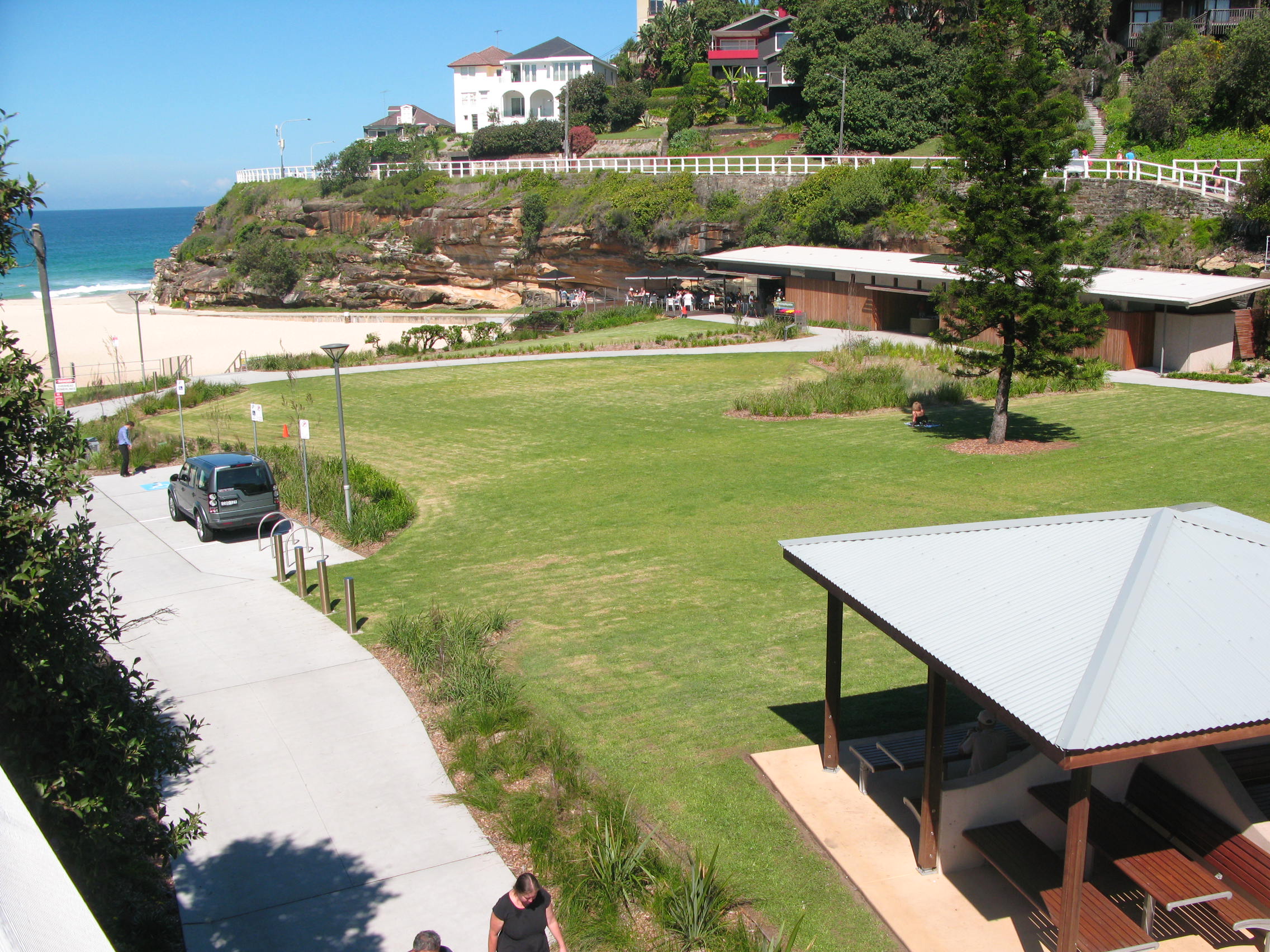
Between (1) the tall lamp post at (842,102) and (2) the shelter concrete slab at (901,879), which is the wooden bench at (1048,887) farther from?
(1) the tall lamp post at (842,102)

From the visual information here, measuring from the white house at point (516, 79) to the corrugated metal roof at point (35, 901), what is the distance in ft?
331

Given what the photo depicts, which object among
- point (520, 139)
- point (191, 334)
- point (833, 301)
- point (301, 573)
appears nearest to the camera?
point (301, 573)

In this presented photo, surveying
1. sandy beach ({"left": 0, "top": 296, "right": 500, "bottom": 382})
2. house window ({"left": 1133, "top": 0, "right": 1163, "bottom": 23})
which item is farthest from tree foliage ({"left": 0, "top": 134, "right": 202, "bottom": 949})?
house window ({"left": 1133, "top": 0, "right": 1163, "bottom": 23})

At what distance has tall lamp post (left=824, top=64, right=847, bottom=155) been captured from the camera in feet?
198

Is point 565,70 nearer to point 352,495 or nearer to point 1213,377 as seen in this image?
point 1213,377

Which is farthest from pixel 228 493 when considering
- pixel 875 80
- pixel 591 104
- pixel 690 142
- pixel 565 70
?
pixel 565 70

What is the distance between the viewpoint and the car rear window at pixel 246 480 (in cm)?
1939

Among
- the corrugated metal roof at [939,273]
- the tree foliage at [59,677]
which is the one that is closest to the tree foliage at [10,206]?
the tree foliage at [59,677]

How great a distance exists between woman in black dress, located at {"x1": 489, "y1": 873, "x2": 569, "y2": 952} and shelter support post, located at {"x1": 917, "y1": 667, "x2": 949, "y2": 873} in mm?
3027

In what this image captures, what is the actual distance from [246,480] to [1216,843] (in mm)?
17302

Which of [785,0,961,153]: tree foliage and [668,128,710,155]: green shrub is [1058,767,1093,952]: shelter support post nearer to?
[785,0,961,153]: tree foliage

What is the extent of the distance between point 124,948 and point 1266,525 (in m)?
8.77

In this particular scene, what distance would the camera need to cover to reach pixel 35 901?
11.0ft

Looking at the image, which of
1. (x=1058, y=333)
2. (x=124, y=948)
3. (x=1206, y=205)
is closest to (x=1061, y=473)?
(x=1058, y=333)
